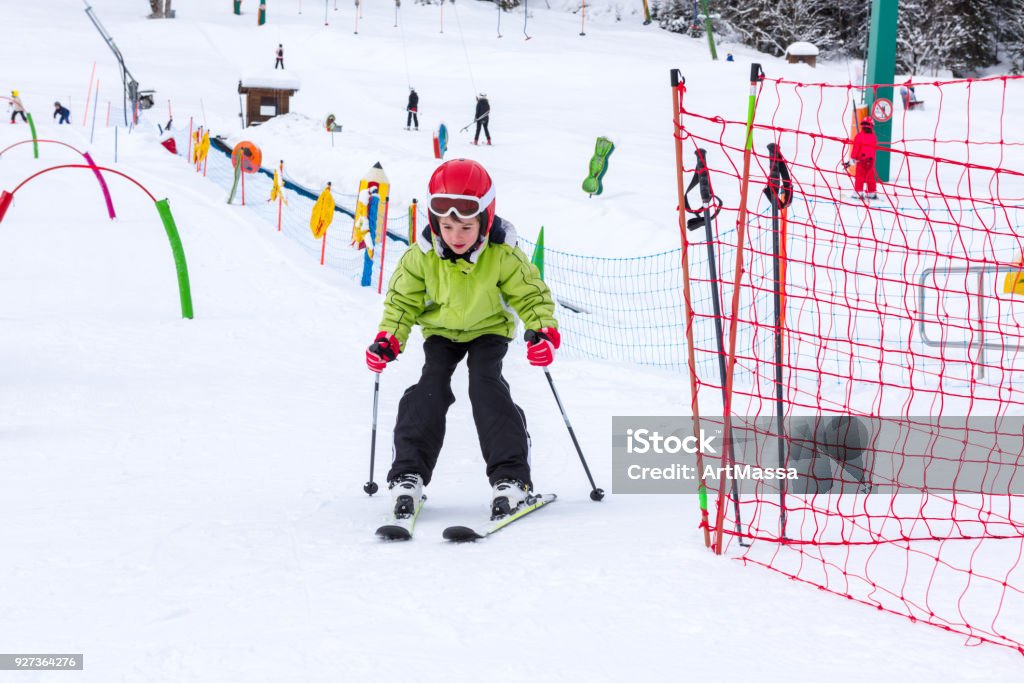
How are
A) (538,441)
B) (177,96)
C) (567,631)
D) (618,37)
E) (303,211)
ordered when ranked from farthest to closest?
1. (618,37)
2. (177,96)
3. (303,211)
4. (538,441)
5. (567,631)

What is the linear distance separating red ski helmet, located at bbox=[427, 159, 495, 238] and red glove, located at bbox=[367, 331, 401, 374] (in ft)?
1.69

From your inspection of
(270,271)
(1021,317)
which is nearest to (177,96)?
(270,271)

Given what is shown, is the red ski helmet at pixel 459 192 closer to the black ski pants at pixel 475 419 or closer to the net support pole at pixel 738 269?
the black ski pants at pixel 475 419

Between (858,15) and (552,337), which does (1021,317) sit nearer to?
(552,337)

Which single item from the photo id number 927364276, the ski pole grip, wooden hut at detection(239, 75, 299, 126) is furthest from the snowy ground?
→ wooden hut at detection(239, 75, 299, 126)

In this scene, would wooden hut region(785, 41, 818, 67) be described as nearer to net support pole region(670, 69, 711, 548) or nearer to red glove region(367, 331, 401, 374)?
red glove region(367, 331, 401, 374)

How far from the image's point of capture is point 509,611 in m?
2.89

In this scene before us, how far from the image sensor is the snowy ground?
8.51 feet

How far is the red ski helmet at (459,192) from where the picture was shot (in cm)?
383

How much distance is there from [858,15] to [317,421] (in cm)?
4261

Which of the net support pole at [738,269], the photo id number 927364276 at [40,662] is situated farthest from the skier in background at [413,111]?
the photo id number 927364276 at [40,662]

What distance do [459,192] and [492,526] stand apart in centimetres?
127

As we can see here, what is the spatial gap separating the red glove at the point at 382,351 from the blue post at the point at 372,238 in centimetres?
692

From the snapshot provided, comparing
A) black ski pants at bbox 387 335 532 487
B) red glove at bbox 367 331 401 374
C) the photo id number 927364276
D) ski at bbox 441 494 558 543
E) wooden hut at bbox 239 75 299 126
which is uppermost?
wooden hut at bbox 239 75 299 126
